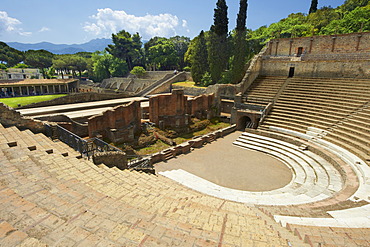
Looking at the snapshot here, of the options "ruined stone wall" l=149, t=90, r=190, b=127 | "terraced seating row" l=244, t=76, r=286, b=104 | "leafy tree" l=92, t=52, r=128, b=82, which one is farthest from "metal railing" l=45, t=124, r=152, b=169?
"leafy tree" l=92, t=52, r=128, b=82

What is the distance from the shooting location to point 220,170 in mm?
13156

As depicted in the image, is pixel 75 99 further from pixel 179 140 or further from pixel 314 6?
pixel 314 6

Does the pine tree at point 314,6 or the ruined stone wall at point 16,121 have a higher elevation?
the pine tree at point 314,6

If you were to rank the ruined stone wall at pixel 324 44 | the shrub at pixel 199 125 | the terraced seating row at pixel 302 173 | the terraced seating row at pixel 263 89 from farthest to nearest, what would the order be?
the terraced seating row at pixel 263 89 → the ruined stone wall at pixel 324 44 → the shrub at pixel 199 125 → the terraced seating row at pixel 302 173

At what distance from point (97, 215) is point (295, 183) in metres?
10.5

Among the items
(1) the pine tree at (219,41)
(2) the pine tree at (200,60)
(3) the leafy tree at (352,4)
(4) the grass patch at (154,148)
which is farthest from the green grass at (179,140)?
(3) the leafy tree at (352,4)

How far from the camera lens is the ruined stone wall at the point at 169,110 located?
19922 mm

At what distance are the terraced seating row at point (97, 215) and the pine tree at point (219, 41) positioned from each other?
27.4 m

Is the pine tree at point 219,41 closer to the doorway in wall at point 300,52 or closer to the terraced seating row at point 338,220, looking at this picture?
the doorway in wall at point 300,52

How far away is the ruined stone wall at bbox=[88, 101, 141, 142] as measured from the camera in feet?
51.7

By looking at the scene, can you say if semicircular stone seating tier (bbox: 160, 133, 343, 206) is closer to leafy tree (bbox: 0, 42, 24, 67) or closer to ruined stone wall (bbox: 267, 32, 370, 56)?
ruined stone wall (bbox: 267, 32, 370, 56)

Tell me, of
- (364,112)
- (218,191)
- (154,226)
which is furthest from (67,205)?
(364,112)

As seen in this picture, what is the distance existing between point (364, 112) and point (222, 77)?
19.2 metres

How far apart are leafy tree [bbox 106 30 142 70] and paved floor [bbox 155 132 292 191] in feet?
149
